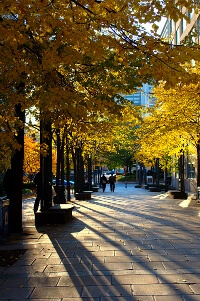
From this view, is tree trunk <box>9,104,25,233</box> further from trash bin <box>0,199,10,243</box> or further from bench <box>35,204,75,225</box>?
bench <box>35,204,75,225</box>

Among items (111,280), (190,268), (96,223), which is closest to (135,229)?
(96,223)

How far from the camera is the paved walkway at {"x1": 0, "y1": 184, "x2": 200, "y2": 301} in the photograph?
5.21m

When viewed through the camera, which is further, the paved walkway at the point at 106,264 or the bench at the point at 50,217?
the bench at the point at 50,217

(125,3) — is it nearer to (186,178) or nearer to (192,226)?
(192,226)

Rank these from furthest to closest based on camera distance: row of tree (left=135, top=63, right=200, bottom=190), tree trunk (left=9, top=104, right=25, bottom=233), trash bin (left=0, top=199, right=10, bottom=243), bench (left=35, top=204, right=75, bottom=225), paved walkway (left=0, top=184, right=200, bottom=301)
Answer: row of tree (left=135, top=63, right=200, bottom=190) < bench (left=35, top=204, right=75, bottom=225) < tree trunk (left=9, top=104, right=25, bottom=233) < trash bin (left=0, top=199, right=10, bottom=243) < paved walkway (left=0, top=184, right=200, bottom=301)

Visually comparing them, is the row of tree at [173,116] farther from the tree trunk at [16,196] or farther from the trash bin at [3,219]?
the trash bin at [3,219]

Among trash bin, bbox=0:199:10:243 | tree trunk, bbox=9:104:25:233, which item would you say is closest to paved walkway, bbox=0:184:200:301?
trash bin, bbox=0:199:10:243

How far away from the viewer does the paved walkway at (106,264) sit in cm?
521

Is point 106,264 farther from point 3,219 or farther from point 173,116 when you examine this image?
point 173,116

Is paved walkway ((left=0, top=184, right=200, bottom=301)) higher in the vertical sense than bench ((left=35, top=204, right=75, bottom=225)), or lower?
lower

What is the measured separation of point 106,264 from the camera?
22.2ft

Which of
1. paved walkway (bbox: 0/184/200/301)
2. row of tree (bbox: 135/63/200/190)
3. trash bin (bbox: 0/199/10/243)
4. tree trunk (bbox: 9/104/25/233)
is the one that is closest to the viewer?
paved walkway (bbox: 0/184/200/301)

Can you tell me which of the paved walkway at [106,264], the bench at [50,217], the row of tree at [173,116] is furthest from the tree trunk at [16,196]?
the row of tree at [173,116]

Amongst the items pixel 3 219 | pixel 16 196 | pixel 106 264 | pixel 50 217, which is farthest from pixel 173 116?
pixel 106 264
